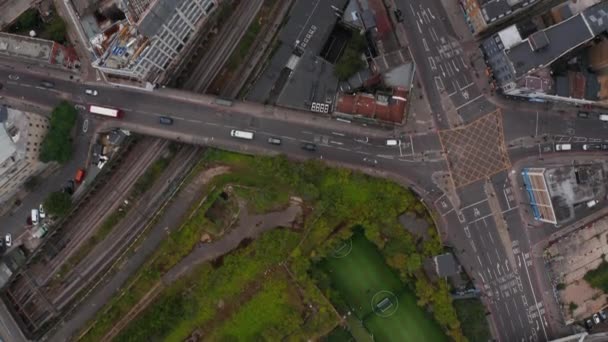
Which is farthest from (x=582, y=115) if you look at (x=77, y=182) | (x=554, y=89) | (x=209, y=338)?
(x=77, y=182)

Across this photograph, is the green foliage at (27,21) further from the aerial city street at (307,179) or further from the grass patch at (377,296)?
the grass patch at (377,296)

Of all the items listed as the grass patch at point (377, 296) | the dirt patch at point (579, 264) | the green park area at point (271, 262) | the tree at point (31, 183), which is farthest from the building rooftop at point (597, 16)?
the tree at point (31, 183)

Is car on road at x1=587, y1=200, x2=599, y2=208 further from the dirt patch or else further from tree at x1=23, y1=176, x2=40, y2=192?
tree at x1=23, y1=176, x2=40, y2=192

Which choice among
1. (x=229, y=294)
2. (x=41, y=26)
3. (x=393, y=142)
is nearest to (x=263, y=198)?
(x=229, y=294)

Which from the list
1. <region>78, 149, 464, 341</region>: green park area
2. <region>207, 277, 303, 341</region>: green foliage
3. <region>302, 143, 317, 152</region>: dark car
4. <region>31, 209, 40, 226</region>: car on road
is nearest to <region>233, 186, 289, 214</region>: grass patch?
<region>78, 149, 464, 341</region>: green park area

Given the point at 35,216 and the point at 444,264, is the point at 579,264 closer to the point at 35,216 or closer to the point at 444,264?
the point at 444,264
